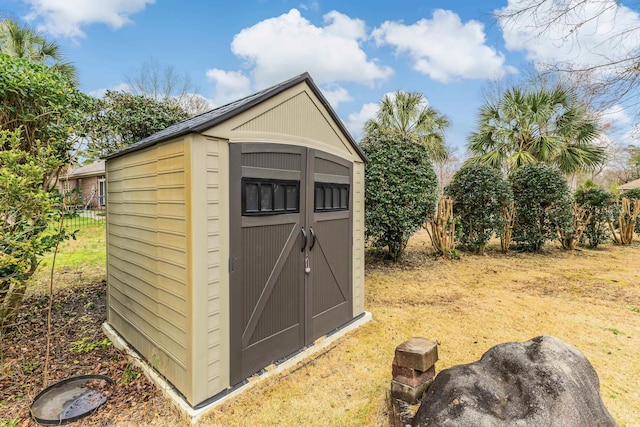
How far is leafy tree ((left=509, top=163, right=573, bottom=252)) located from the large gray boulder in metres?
7.32

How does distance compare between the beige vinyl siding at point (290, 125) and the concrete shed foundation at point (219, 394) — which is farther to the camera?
the beige vinyl siding at point (290, 125)

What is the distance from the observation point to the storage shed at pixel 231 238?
2.26m

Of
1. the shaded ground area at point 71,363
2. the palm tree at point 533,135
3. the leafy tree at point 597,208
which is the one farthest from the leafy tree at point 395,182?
the leafy tree at point 597,208

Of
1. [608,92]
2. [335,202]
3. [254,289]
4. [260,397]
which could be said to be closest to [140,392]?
[260,397]

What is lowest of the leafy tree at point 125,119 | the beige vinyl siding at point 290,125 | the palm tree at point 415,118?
the beige vinyl siding at point 290,125

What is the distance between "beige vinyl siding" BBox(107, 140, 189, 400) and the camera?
2.32 m

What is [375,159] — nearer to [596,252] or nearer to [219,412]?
[219,412]

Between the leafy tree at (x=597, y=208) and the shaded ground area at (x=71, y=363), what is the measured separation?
35.8 feet

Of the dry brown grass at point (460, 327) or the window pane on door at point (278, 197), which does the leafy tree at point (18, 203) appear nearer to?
the window pane on door at point (278, 197)

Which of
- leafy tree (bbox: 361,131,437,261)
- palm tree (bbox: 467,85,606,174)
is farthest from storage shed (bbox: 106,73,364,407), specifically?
palm tree (bbox: 467,85,606,174)

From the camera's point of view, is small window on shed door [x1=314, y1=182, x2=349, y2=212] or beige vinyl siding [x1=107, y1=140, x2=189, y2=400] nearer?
beige vinyl siding [x1=107, y1=140, x2=189, y2=400]

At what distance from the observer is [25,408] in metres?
2.40

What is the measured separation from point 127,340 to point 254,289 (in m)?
1.69

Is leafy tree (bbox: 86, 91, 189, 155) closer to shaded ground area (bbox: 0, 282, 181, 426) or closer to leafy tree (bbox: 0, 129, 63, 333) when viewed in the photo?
shaded ground area (bbox: 0, 282, 181, 426)
